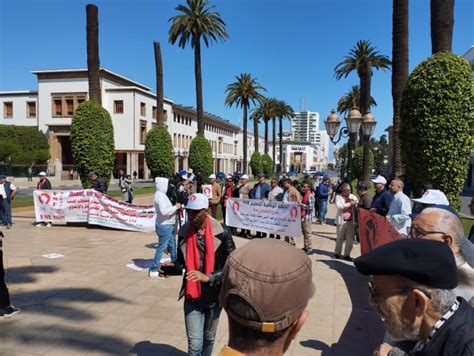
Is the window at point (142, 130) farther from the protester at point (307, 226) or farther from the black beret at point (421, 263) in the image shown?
the black beret at point (421, 263)

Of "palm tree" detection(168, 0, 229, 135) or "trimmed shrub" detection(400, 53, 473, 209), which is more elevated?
"palm tree" detection(168, 0, 229, 135)

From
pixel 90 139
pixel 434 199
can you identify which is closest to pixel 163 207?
pixel 434 199

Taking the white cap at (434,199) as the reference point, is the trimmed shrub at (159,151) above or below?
above

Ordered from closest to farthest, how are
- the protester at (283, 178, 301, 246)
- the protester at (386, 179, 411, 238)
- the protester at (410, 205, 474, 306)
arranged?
the protester at (410, 205, 474, 306), the protester at (386, 179, 411, 238), the protester at (283, 178, 301, 246)

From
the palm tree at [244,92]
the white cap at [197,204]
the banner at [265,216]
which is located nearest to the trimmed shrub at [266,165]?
the palm tree at [244,92]

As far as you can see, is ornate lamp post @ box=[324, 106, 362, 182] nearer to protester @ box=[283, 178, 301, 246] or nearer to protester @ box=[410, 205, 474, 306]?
protester @ box=[283, 178, 301, 246]

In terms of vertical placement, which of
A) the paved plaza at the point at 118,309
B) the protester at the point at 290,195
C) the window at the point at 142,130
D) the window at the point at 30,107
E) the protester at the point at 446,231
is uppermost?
the window at the point at 30,107

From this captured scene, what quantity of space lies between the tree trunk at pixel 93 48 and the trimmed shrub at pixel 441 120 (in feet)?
41.4

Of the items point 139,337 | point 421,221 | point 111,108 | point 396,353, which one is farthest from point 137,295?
point 111,108

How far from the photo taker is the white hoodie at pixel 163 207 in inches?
289

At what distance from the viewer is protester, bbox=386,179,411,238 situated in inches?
275

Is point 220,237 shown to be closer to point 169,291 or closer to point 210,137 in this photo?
point 169,291

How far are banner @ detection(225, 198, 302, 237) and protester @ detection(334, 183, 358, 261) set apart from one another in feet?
3.49

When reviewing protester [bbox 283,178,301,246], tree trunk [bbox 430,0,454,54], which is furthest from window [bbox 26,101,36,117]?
tree trunk [bbox 430,0,454,54]
